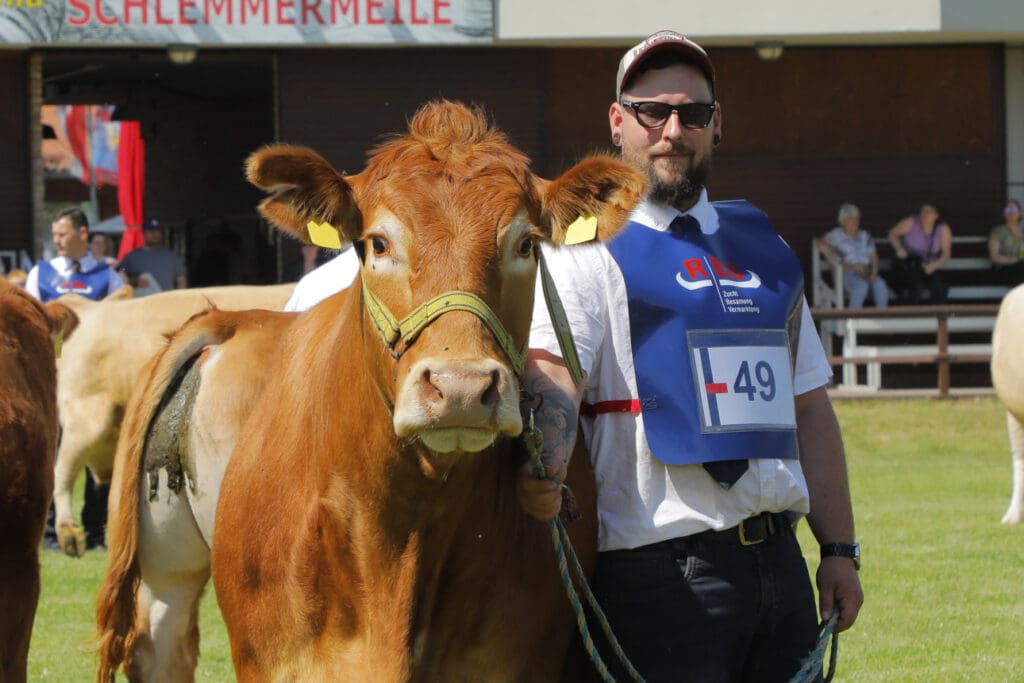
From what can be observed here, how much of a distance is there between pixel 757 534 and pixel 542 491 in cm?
66

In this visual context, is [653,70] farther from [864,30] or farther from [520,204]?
[864,30]

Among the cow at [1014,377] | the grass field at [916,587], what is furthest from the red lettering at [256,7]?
the cow at [1014,377]

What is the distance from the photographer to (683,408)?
390cm

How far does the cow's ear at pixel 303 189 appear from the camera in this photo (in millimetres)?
3633

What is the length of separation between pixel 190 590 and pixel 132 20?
14.3 meters

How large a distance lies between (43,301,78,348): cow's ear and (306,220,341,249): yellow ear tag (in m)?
2.37

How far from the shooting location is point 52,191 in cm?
3988

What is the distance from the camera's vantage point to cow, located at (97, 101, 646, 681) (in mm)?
3373

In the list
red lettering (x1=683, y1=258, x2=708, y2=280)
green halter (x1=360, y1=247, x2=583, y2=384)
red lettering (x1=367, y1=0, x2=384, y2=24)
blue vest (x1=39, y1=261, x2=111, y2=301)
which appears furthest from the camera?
red lettering (x1=367, y1=0, x2=384, y2=24)

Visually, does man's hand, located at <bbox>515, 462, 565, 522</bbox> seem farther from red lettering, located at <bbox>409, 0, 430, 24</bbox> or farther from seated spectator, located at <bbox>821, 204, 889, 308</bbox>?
seated spectator, located at <bbox>821, 204, 889, 308</bbox>

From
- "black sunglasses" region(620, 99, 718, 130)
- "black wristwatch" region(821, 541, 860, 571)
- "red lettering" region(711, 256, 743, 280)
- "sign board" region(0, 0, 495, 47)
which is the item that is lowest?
"black wristwatch" region(821, 541, 860, 571)

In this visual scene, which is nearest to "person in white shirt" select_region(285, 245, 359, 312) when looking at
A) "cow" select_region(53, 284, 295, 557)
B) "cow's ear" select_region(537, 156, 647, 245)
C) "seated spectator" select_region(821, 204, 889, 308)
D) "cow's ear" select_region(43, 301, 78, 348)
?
"cow's ear" select_region(43, 301, 78, 348)

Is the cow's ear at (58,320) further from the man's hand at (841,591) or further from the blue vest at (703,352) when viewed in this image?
the man's hand at (841,591)

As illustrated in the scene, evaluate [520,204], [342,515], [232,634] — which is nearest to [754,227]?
[520,204]
